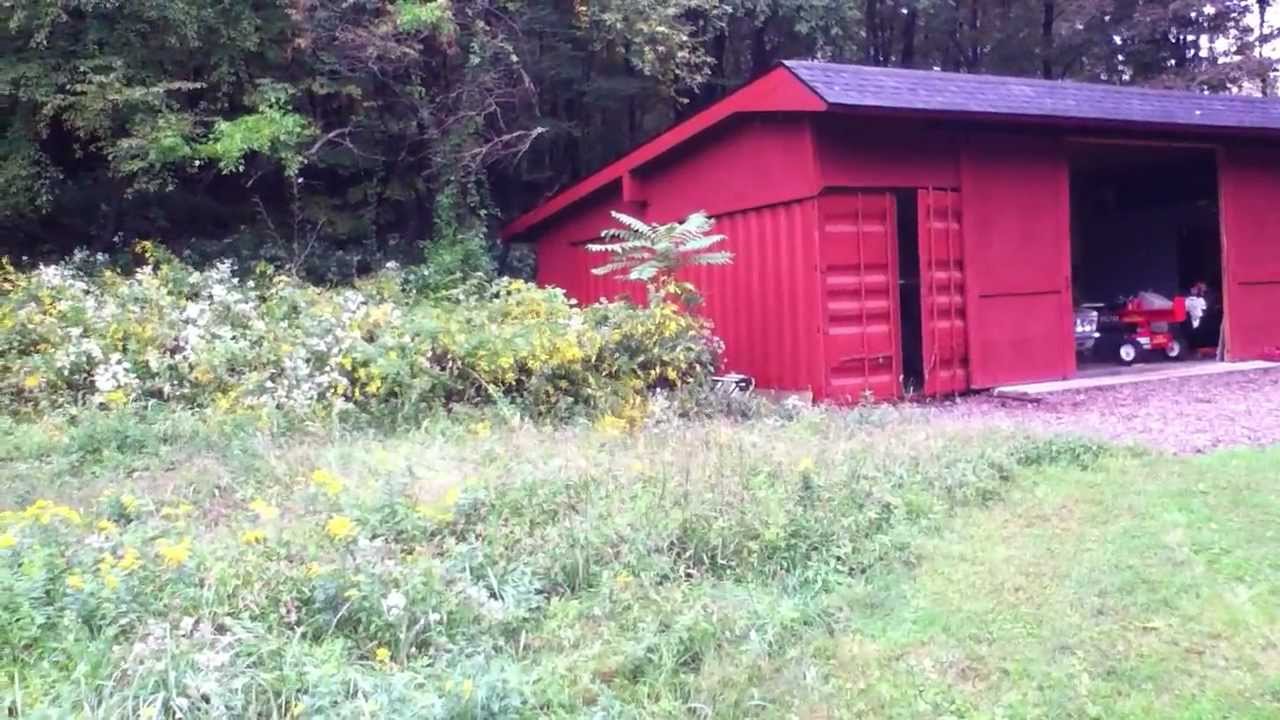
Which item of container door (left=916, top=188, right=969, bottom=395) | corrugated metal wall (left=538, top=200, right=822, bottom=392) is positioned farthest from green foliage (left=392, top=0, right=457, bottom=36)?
container door (left=916, top=188, right=969, bottom=395)

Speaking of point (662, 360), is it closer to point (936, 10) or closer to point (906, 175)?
point (906, 175)

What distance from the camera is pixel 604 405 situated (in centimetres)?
882

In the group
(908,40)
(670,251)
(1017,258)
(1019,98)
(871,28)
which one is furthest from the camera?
(908,40)

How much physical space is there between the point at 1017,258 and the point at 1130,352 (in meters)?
4.36

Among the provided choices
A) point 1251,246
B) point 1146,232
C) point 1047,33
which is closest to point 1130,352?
point 1251,246

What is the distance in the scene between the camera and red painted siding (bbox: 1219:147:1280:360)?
13523 millimetres

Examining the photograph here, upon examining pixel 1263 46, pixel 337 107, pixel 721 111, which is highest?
pixel 1263 46

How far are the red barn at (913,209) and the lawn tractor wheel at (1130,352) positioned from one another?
141 cm

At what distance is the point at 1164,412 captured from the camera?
380 inches

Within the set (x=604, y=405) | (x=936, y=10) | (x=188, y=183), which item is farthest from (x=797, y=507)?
(x=936, y=10)

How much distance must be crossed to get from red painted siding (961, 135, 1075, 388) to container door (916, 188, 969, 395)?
11 cm

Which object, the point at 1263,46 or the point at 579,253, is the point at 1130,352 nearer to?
the point at 579,253

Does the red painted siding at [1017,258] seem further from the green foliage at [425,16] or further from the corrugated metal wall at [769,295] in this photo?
the green foliage at [425,16]

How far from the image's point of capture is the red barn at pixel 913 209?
34.5 feet
